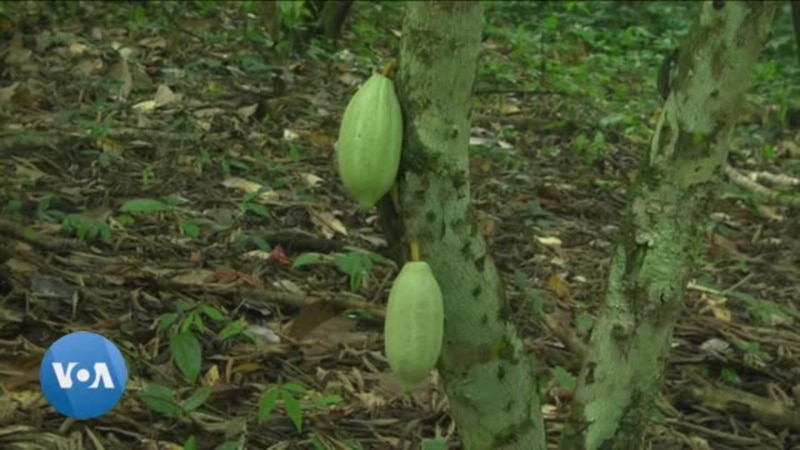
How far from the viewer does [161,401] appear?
181 cm

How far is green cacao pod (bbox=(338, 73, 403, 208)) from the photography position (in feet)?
4.11

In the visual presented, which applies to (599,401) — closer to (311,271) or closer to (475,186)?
(311,271)

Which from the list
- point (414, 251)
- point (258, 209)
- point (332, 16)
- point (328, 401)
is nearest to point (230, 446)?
point (328, 401)

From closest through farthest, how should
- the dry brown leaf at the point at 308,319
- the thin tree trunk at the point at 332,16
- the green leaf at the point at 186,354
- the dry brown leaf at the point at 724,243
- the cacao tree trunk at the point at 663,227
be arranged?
1. the cacao tree trunk at the point at 663,227
2. the green leaf at the point at 186,354
3. the dry brown leaf at the point at 308,319
4. the dry brown leaf at the point at 724,243
5. the thin tree trunk at the point at 332,16

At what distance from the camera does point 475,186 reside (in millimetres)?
3541

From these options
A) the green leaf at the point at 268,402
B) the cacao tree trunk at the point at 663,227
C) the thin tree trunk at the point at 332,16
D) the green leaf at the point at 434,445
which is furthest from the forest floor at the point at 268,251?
the thin tree trunk at the point at 332,16

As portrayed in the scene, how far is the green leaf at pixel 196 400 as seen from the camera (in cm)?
182

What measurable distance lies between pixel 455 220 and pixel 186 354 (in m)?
0.76

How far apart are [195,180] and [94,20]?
1.92 m

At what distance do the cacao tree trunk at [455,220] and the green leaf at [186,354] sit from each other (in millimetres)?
616

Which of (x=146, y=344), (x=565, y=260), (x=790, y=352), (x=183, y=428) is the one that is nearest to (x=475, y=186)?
(x=565, y=260)

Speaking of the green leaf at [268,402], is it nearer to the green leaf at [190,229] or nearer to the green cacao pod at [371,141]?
the green cacao pod at [371,141]

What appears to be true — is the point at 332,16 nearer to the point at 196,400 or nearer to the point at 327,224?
the point at 327,224

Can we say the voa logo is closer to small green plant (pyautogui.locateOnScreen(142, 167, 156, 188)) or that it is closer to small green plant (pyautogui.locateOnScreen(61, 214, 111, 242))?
small green plant (pyautogui.locateOnScreen(61, 214, 111, 242))
